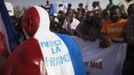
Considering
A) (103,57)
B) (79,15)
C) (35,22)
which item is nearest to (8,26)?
(35,22)

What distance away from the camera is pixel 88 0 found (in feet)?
55.1

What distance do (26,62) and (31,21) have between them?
0.33 metres

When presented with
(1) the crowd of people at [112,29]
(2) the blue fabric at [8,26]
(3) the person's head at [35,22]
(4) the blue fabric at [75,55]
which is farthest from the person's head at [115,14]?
(3) the person's head at [35,22]

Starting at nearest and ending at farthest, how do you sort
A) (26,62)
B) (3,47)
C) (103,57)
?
(26,62) → (3,47) → (103,57)

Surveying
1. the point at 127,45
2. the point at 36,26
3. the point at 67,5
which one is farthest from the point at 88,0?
the point at 36,26

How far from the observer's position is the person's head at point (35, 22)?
334cm

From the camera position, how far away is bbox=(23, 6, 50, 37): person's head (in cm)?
334

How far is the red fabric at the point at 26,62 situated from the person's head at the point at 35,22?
0.27 ft

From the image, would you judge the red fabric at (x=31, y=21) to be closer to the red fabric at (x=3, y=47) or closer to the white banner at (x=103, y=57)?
the red fabric at (x=3, y=47)

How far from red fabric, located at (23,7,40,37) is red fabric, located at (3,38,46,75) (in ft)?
0.27

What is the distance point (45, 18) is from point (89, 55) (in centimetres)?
499

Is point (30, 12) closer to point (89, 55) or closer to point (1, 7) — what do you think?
point (1, 7)

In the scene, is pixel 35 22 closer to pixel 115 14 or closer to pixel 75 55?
pixel 75 55

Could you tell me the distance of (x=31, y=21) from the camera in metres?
3.34
